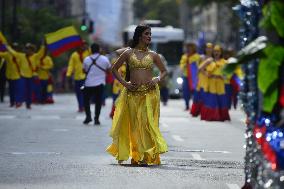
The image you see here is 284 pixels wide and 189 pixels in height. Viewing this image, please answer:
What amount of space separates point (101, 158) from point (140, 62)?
1.50m

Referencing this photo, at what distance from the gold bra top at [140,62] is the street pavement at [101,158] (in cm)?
126

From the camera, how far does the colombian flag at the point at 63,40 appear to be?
35.0m

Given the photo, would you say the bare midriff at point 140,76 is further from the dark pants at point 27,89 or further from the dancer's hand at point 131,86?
the dark pants at point 27,89

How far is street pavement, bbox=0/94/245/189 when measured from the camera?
40.8ft

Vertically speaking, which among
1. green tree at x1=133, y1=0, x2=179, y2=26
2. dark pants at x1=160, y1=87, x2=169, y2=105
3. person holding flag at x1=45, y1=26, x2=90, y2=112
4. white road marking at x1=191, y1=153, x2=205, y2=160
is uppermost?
white road marking at x1=191, y1=153, x2=205, y2=160

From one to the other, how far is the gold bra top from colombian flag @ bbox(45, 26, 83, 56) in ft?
60.6

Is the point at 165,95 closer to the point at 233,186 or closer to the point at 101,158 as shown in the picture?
the point at 101,158

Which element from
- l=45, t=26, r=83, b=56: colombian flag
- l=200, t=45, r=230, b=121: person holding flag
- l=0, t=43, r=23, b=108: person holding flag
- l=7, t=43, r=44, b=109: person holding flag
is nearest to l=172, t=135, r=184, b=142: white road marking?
l=200, t=45, r=230, b=121: person holding flag

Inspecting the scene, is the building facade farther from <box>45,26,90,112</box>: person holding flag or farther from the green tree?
<box>45,26,90,112</box>: person holding flag

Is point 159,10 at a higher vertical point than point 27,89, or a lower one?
lower

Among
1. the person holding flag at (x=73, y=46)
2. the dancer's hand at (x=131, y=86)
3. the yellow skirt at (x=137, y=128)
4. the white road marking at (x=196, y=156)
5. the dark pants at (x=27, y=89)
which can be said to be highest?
the dancer's hand at (x=131, y=86)

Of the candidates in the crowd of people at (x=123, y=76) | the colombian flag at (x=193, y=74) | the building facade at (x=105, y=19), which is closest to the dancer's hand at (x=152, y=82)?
the crowd of people at (x=123, y=76)

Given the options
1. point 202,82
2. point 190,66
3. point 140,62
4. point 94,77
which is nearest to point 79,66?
point 190,66

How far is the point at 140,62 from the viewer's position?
1530 cm
